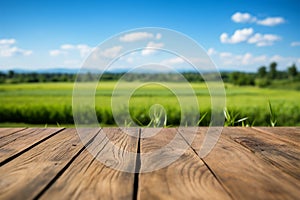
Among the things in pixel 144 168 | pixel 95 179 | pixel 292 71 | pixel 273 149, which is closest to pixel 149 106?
pixel 273 149

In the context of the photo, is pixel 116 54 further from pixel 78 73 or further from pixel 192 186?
pixel 192 186

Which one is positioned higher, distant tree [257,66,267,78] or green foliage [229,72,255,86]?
distant tree [257,66,267,78]

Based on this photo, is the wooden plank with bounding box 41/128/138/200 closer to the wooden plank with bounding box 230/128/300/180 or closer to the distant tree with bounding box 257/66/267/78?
the wooden plank with bounding box 230/128/300/180

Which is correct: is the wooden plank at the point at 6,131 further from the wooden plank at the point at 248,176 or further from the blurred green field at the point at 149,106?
the blurred green field at the point at 149,106

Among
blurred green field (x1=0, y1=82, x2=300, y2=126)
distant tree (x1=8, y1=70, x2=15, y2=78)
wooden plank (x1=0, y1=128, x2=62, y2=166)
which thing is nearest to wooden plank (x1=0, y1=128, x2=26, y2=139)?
wooden plank (x1=0, y1=128, x2=62, y2=166)

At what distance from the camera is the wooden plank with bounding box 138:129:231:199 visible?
0.80 m

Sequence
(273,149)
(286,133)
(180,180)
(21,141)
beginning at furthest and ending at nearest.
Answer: (286,133), (21,141), (273,149), (180,180)

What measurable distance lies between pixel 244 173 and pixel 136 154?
490 millimetres

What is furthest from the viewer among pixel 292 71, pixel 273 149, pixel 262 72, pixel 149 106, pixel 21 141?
pixel 292 71

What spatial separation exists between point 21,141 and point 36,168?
58 centimetres

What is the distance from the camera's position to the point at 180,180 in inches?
36.2

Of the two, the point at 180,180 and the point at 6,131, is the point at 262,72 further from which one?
the point at 180,180

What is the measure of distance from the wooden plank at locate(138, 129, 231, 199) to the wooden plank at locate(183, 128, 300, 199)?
4cm

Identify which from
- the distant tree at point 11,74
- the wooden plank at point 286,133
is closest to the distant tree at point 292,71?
the wooden plank at point 286,133
